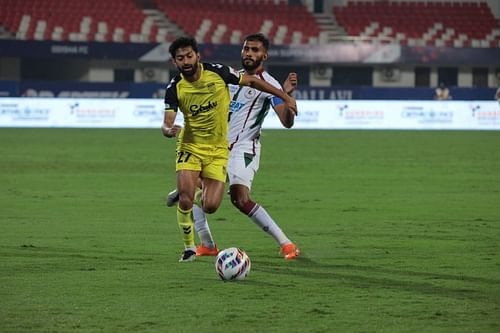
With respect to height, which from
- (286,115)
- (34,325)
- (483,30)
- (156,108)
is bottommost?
(34,325)

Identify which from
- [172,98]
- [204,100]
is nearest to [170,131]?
[172,98]

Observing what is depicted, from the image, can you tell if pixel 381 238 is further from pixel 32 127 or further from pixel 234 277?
pixel 32 127

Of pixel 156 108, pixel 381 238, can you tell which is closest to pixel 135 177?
pixel 381 238

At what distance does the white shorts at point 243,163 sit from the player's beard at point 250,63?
28.4 inches

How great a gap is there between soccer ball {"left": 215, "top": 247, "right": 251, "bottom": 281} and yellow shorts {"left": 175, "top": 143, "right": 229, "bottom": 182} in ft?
3.86

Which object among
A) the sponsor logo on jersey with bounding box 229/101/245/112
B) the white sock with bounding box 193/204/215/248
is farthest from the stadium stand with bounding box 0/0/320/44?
the white sock with bounding box 193/204/215/248

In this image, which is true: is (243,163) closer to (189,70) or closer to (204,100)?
(204,100)

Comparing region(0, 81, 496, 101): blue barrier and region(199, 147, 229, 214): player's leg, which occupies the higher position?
region(0, 81, 496, 101): blue barrier

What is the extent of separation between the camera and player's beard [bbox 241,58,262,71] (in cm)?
1025

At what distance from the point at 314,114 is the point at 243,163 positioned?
1033 inches

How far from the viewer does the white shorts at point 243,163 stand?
33.9 ft

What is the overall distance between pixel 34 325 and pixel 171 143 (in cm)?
2270

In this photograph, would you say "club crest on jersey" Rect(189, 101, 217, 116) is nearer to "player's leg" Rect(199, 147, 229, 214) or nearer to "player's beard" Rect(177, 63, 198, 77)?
"player's beard" Rect(177, 63, 198, 77)

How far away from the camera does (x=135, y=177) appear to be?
19.7 metres
